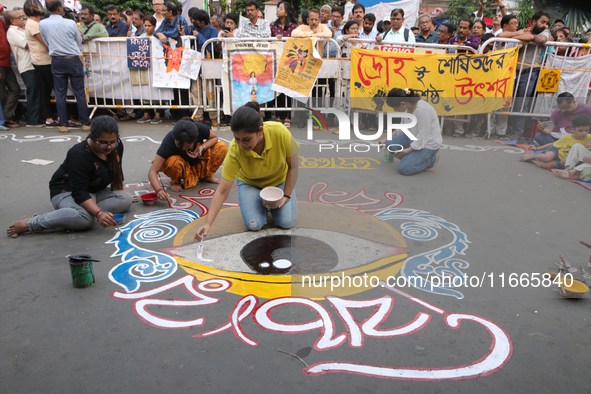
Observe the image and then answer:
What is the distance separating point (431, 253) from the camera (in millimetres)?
3256

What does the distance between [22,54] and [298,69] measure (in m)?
5.00

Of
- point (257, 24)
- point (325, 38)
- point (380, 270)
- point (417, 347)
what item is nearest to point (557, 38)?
point (325, 38)

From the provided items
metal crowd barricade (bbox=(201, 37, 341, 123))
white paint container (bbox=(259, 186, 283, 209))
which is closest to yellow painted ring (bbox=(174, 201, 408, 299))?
white paint container (bbox=(259, 186, 283, 209))

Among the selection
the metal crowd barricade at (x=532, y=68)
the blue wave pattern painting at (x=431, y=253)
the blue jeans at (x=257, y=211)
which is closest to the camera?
the blue wave pattern painting at (x=431, y=253)

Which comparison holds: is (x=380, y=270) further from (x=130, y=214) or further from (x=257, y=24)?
(x=257, y=24)

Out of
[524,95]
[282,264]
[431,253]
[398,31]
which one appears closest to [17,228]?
[282,264]

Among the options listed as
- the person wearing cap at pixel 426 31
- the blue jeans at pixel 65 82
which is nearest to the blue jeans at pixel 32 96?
the blue jeans at pixel 65 82

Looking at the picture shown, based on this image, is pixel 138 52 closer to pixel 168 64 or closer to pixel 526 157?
pixel 168 64

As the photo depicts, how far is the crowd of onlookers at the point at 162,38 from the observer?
680 cm

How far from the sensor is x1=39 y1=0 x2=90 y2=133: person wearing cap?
6.56 metres

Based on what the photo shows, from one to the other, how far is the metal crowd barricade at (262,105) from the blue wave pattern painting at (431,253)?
445cm

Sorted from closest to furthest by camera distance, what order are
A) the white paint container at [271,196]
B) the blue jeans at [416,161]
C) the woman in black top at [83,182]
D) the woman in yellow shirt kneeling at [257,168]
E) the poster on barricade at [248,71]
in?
the woman in yellow shirt kneeling at [257,168], the woman in black top at [83,182], the white paint container at [271,196], the blue jeans at [416,161], the poster on barricade at [248,71]

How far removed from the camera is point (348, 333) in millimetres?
2297

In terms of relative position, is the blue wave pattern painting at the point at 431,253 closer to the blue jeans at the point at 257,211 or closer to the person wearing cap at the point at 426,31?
the blue jeans at the point at 257,211
